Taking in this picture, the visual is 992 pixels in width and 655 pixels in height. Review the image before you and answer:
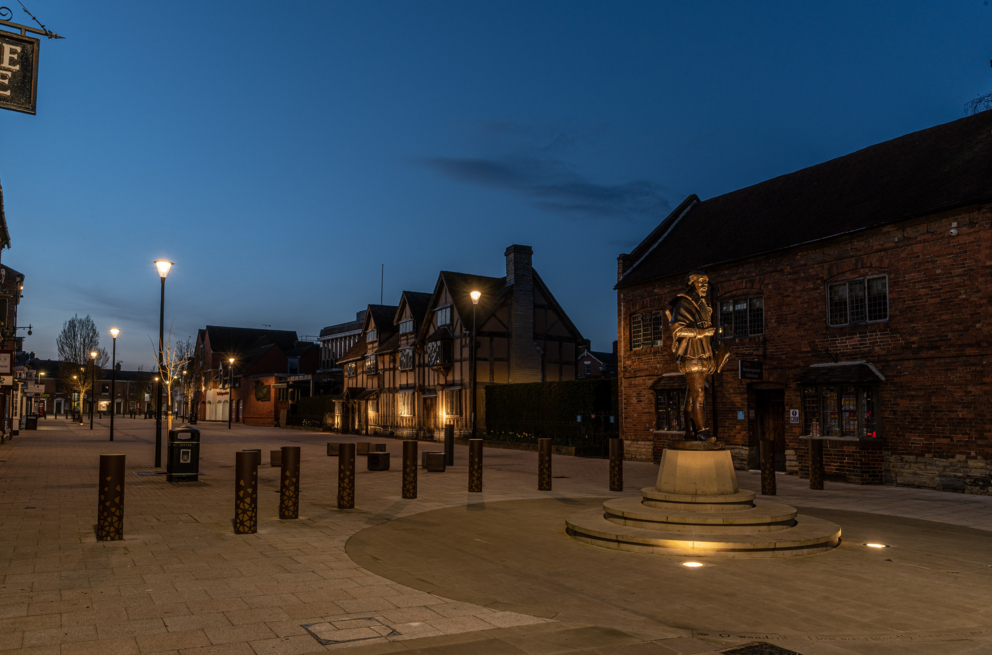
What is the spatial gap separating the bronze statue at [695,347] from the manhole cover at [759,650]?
19.5ft

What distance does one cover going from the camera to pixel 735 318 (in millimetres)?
22422

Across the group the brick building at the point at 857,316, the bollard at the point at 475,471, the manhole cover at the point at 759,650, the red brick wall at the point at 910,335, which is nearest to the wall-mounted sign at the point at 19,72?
the manhole cover at the point at 759,650

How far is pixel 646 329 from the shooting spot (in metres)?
26.0

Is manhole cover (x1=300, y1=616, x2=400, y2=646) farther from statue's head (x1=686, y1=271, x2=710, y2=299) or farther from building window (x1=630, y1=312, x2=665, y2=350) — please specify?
building window (x1=630, y1=312, x2=665, y2=350)

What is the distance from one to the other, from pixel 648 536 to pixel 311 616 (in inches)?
188

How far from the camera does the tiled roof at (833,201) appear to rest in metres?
17.5

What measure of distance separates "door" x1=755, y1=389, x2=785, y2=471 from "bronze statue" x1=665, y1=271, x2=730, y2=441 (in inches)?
442

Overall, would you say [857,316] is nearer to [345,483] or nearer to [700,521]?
[700,521]

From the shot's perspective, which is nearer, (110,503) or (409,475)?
Result: (110,503)

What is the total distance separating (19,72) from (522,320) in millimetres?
33001

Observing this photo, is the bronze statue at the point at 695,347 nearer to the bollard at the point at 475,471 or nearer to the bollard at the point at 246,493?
the bollard at the point at 475,471

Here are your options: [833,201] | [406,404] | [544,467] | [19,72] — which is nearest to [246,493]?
[19,72]

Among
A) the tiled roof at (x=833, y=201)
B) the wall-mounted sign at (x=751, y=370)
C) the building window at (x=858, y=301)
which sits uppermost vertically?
the tiled roof at (x=833, y=201)

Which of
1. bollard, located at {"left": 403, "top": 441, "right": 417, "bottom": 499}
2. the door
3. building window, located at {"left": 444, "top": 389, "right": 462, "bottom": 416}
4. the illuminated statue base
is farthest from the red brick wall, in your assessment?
building window, located at {"left": 444, "top": 389, "right": 462, "bottom": 416}
